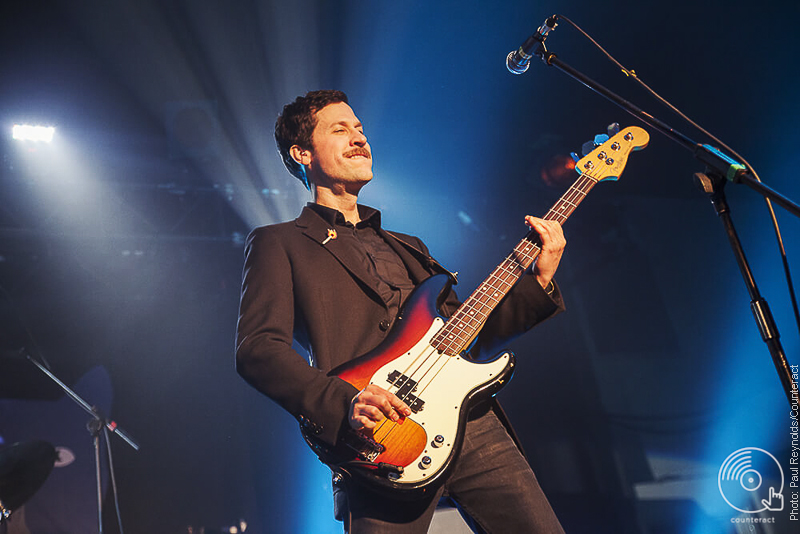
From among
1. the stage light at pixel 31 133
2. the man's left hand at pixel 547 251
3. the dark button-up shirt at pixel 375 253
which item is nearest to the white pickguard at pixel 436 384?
the dark button-up shirt at pixel 375 253

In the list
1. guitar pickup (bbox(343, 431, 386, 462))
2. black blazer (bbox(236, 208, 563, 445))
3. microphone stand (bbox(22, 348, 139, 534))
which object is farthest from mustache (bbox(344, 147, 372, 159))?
microphone stand (bbox(22, 348, 139, 534))

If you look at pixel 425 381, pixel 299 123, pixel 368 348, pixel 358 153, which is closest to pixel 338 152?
pixel 358 153

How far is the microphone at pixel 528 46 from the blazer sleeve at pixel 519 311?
114 centimetres

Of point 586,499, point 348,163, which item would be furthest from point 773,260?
point 348,163

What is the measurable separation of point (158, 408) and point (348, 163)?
12.8 ft

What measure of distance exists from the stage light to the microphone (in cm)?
498

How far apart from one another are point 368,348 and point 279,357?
14.8 inches

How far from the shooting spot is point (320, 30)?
4387 mm

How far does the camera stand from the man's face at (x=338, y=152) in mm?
2324

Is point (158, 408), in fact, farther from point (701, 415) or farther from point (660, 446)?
point (701, 415)

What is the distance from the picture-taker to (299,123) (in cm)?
256

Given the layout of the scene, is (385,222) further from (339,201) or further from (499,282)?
(499,282)

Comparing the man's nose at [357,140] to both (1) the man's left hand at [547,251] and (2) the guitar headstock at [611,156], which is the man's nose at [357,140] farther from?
(2) the guitar headstock at [611,156]

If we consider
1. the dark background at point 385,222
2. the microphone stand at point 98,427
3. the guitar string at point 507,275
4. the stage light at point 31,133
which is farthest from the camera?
the stage light at point 31,133
